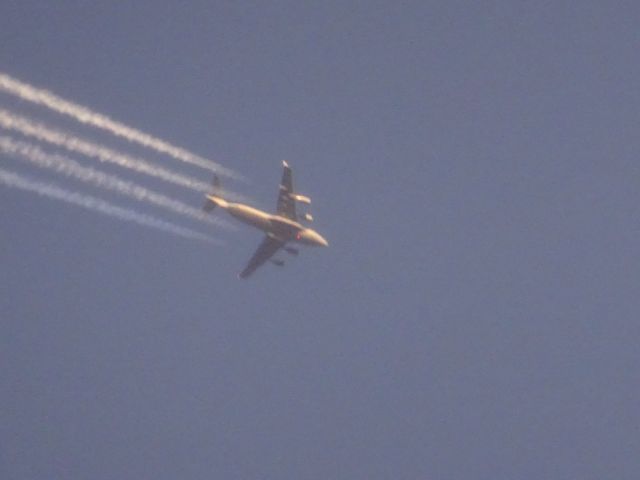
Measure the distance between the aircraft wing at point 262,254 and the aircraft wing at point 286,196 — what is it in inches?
107

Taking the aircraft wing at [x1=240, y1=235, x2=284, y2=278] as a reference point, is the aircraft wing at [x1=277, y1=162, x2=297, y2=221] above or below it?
above

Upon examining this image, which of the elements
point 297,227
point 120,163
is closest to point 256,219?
point 297,227

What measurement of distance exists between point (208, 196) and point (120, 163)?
641 inches

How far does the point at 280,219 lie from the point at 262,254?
542 cm

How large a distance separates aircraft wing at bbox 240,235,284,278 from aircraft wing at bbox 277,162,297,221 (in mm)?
2730

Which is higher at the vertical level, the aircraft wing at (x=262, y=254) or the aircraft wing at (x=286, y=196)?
the aircraft wing at (x=286, y=196)

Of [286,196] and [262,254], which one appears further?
[262,254]

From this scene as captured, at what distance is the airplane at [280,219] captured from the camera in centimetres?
9806

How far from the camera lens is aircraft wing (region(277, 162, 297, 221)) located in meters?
99.9

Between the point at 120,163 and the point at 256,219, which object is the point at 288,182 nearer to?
the point at 256,219

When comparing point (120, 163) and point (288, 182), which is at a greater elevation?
point (288, 182)

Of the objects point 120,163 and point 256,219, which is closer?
point 120,163

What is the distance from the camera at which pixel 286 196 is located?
100125mm

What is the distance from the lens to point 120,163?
82750mm
